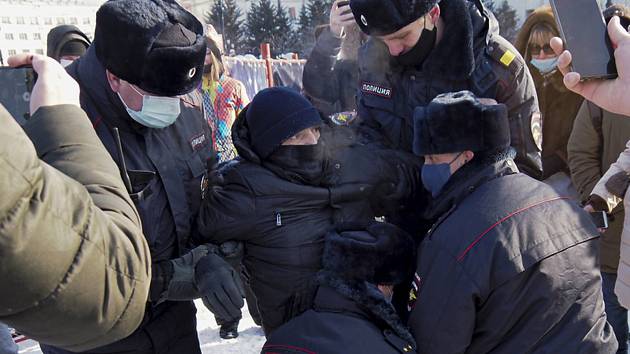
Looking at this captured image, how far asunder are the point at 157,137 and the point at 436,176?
37.5 inches

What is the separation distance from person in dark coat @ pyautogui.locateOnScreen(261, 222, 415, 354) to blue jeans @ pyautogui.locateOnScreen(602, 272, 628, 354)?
1.72 metres

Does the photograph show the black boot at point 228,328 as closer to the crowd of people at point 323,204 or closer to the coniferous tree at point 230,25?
the crowd of people at point 323,204

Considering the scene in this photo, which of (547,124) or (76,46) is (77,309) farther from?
(76,46)

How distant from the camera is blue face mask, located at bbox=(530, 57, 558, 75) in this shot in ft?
9.88

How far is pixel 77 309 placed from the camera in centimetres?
82

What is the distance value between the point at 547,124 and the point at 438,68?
163 cm

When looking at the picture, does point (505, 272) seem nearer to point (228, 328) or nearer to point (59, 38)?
point (228, 328)

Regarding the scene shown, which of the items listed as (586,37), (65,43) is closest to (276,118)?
(586,37)

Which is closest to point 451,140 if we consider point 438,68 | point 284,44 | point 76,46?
point 438,68

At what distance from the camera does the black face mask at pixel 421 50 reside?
1898 mm

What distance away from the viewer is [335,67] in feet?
11.5

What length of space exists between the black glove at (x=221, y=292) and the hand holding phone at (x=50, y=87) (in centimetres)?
69

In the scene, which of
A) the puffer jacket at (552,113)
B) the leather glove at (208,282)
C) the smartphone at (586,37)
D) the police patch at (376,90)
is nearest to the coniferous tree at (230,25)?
the puffer jacket at (552,113)

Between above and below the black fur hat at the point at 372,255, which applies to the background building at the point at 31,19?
below
